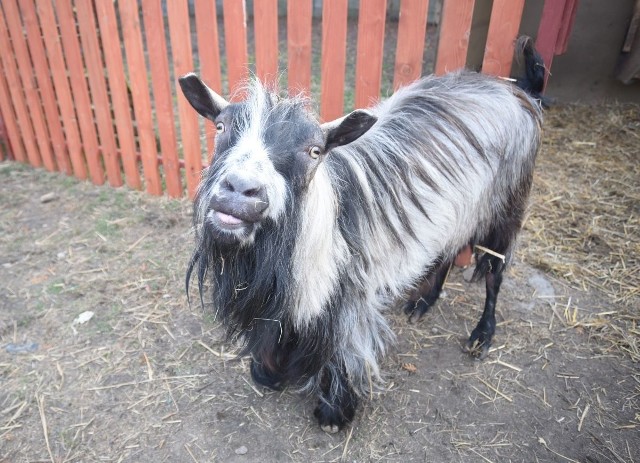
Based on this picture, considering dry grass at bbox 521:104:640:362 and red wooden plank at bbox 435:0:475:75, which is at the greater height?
red wooden plank at bbox 435:0:475:75

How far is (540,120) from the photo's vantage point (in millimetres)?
2787

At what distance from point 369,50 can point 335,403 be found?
2226 millimetres

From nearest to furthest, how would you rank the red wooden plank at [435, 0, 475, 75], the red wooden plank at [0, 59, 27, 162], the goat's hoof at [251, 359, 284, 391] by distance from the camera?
the goat's hoof at [251, 359, 284, 391], the red wooden plank at [435, 0, 475, 75], the red wooden plank at [0, 59, 27, 162]

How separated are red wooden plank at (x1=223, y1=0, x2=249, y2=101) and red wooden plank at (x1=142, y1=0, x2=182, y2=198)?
57cm

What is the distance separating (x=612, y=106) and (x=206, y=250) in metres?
6.18

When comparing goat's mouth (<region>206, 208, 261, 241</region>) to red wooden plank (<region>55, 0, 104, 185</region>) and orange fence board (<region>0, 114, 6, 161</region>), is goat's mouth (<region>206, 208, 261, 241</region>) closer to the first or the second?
red wooden plank (<region>55, 0, 104, 185</region>)

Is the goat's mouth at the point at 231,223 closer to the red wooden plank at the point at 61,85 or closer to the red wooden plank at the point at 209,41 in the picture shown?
the red wooden plank at the point at 209,41

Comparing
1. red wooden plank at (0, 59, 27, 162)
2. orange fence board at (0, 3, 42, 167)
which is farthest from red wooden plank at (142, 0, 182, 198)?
red wooden plank at (0, 59, 27, 162)

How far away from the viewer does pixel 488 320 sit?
3.08m

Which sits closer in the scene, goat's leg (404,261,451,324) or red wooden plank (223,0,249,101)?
goat's leg (404,261,451,324)

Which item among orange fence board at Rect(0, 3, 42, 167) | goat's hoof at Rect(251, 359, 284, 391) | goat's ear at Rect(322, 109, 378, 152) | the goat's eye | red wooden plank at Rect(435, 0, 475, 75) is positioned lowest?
goat's hoof at Rect(251, 359, 284, 391)

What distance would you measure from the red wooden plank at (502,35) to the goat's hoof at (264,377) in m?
2.29

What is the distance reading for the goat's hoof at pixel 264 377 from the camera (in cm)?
258

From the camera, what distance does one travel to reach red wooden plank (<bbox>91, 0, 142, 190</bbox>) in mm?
3873
